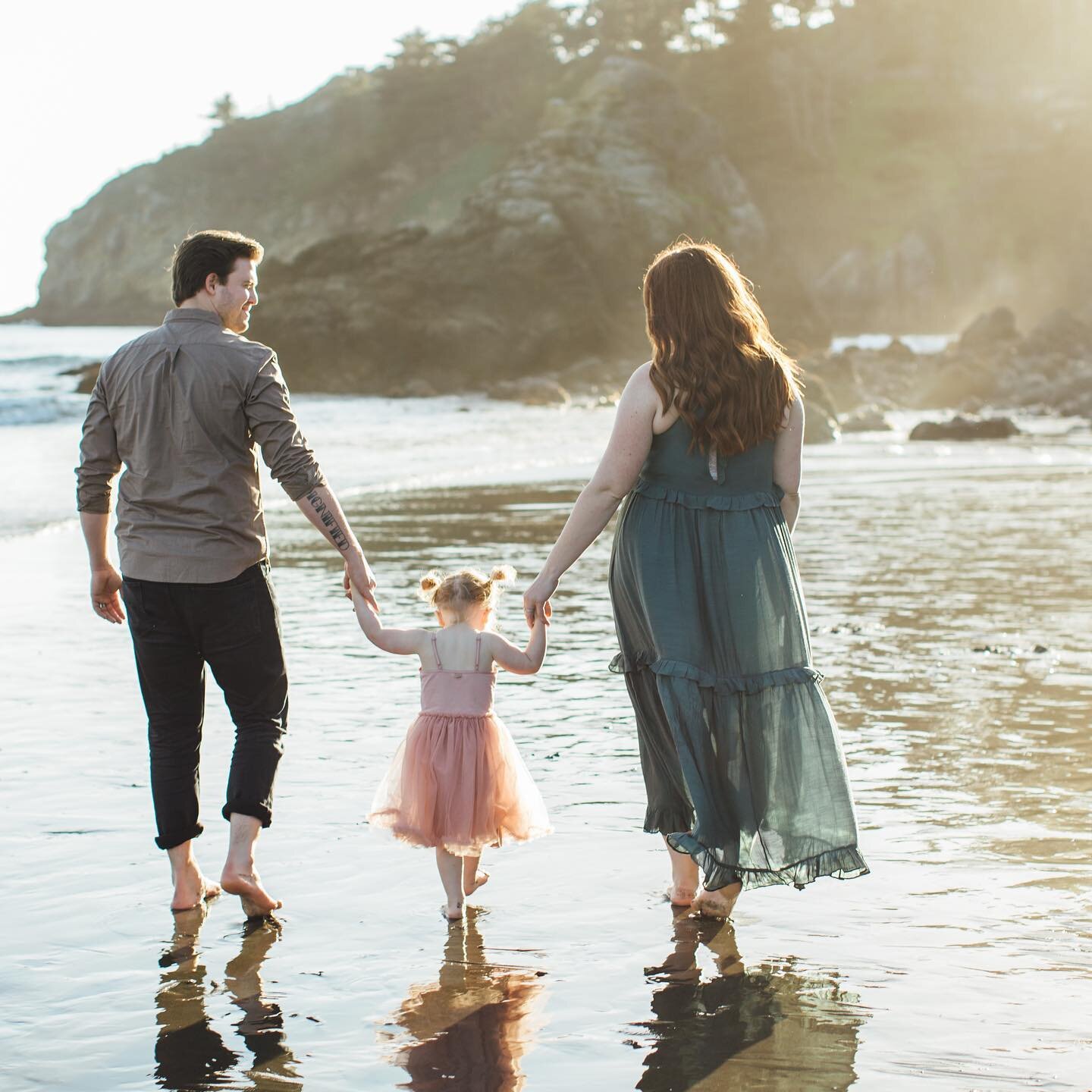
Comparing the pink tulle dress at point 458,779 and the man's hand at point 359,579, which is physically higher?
the man's hand at point 359,579

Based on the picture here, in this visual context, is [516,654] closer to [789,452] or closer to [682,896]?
[682,896]

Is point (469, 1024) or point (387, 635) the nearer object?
point (469, 1024)

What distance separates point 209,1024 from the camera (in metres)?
3.28

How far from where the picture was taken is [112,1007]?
11.1 ft

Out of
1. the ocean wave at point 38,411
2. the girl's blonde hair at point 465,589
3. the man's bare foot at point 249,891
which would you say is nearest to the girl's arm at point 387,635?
the girl's blonde hair at point 465,589

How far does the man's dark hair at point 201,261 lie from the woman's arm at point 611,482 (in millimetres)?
1161

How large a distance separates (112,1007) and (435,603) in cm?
138

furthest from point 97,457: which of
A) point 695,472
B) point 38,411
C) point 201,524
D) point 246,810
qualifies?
point 38,411

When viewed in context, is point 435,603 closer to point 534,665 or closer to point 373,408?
point 534,665

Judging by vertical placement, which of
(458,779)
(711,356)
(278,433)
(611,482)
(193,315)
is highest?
(193,315)

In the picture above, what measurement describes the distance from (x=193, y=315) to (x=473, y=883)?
5.74ft

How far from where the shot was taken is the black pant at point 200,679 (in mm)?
4086

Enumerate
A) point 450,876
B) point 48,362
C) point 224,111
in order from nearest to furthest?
1. point 450,876
2. point 48,362
3. point 224,111

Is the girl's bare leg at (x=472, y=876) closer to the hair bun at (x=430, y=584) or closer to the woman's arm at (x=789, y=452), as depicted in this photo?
the hair bun at (x=430, y=584)
